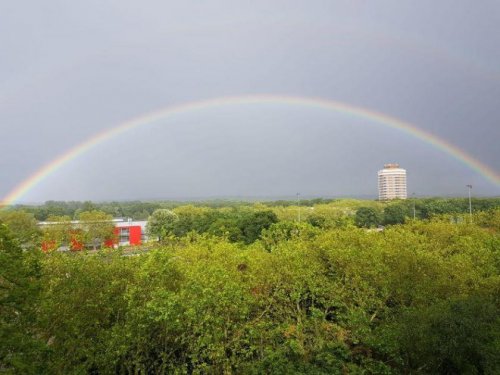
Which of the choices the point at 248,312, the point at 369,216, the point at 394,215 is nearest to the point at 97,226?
the point at 248,312

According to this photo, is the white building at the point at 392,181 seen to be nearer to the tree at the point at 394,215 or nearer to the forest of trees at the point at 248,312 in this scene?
the tree at the point at 394,215

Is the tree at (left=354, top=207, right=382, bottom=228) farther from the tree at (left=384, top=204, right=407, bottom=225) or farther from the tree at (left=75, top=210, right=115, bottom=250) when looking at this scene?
the tree at (left=75, top=210, right=115, bottom=250)

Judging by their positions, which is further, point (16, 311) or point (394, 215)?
point (394, 215)

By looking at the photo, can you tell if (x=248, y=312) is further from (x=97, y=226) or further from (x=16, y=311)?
(x=97, y=226)

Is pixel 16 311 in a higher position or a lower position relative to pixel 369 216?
higher

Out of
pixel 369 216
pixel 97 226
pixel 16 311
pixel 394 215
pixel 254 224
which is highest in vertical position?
pixel 16 311

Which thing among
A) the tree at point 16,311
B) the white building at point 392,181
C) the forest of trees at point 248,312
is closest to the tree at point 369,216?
the forest of trees at point 248,312
